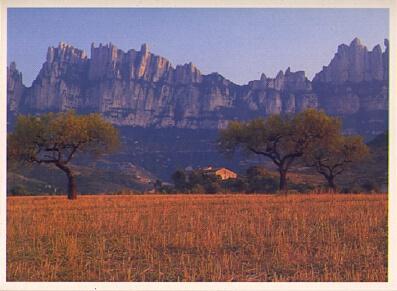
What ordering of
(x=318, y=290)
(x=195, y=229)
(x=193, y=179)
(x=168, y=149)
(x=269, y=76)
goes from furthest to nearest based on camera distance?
(x=193, y=179) → (x=168, y=149) → (x=269, y=76) → (x=195, y=229) → (x=318, y=290)

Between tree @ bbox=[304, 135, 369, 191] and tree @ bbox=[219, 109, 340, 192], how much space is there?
37cm

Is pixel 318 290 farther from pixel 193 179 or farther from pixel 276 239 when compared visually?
pixel 193 179

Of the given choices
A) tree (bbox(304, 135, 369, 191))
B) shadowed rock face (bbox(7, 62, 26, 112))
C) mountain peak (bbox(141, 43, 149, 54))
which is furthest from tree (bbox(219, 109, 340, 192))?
shadowed rock face (bbox(7, 62, 26, 112))

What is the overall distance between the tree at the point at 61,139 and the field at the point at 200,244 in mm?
6976

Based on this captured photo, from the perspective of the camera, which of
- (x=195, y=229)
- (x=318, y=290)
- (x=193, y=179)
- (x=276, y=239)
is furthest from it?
(x=193, y=179)

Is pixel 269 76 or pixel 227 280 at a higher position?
pixel 269 76

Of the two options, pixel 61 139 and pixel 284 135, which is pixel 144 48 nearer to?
pixel 61 139

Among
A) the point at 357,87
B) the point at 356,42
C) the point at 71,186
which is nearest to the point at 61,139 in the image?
the point at 71,186

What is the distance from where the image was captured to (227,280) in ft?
36.4

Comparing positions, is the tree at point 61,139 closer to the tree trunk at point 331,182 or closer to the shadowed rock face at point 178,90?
the shadowed rock face at point 178,90

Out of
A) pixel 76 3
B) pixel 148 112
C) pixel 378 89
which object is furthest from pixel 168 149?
pixel 76 3

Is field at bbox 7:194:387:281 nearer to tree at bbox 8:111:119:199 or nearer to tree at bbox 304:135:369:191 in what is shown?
tree at bbox 304:135:369:191

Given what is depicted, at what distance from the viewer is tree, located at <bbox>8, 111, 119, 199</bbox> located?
80.4 ft

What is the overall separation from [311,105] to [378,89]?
2.63 metres
